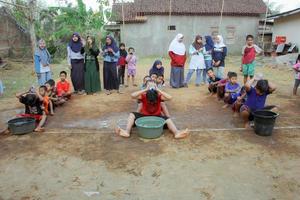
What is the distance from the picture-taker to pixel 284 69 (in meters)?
11.6

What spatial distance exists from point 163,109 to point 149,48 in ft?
44.9

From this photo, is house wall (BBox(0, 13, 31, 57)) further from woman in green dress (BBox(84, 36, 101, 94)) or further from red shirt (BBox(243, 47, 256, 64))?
red shirt (BBox(243, 47, 256, 64))

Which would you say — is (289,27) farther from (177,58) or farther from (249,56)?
(177,58)

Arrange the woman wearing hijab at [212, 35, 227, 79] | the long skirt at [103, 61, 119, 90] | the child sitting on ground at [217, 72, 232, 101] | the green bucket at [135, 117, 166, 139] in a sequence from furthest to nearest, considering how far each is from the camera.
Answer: the woman wearing hijab at [212, 35, 227, 79] < the long skirt at [103, 61, 119, 90] < the child sitting on ground at [217, 72, 232, 101] < the green bucket at [135, 117, 166, 139]

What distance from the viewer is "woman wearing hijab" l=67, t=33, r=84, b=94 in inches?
276

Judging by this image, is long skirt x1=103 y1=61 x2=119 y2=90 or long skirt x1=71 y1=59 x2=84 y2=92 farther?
long skirt x1=103 y1=61 x2=119 y2=90

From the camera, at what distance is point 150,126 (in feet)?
14.3

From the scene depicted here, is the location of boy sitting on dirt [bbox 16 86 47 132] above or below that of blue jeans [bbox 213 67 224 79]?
below

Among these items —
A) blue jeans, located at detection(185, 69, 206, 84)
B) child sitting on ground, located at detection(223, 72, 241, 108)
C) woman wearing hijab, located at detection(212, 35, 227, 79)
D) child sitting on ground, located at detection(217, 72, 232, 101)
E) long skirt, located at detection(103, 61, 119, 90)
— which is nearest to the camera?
child sitting on ground, located at detection(223, 72, 241, 108)

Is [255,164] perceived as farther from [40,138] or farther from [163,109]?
[40,138]

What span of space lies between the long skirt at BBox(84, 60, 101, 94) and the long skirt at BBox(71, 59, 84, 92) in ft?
0.39

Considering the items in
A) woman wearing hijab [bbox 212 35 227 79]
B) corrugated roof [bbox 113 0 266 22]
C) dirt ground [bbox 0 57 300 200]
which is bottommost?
dirt ground [bbox 0 57 300 200]

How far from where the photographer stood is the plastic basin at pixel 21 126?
4594 mm

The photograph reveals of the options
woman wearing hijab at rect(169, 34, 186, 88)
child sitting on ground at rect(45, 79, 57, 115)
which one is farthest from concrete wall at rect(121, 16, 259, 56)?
child sitting on ground at rect(45, 79, 57, 115)
